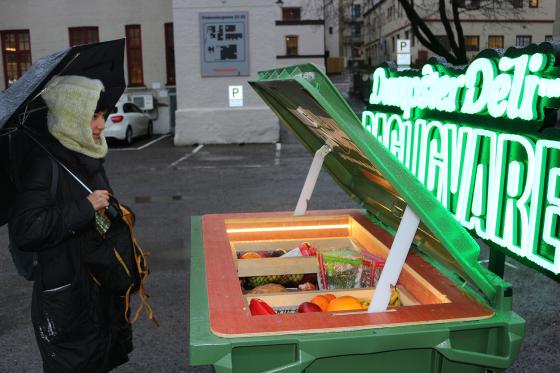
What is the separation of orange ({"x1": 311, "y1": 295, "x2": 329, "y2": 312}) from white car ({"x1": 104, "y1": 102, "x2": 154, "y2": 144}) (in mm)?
16941

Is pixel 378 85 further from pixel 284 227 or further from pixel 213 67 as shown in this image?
pixel 213 67

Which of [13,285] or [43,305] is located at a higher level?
[43,305]

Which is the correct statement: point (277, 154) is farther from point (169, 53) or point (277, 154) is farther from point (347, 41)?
point (347, 41)

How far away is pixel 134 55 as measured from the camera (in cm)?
2355

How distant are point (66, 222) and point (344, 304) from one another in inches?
48.2

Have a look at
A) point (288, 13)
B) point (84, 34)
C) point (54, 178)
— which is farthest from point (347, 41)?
point (54, 178)

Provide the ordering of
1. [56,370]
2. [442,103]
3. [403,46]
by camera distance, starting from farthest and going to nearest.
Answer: [403,46] → [442,103] → [56,370]

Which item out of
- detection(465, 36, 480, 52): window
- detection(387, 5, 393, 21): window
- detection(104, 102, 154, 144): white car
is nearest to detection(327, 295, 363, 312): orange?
detection(104, 102, 154, 144): white car

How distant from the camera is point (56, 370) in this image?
2.71 metres

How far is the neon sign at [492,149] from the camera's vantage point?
231 cm

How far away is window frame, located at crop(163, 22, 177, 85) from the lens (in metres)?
23.0

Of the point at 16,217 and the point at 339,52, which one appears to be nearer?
the point at 16,217

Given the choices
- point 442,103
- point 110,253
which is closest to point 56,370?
point 110,253

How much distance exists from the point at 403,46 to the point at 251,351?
13802 millimetres
